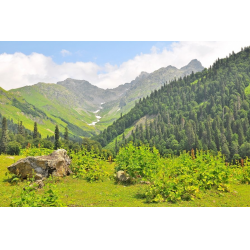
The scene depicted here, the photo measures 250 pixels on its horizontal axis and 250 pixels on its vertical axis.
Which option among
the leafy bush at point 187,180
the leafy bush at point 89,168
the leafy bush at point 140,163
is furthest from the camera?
the leafy bush at point 89,168

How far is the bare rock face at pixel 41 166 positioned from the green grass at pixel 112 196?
1.45 m

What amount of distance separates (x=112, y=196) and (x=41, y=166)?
1023 cm

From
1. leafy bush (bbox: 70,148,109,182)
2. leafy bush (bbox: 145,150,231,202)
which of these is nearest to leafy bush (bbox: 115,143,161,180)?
leafy bush (bbox: 145,150,231,202)

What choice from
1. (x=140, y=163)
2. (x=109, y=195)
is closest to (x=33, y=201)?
(x=109, y=195)

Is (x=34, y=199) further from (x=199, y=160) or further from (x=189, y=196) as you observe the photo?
(x=199, y=160)

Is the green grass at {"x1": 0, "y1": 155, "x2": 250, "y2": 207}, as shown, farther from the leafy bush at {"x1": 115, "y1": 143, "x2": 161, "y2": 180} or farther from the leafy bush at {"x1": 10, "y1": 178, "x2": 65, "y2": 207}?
the leafy bush at {"x1": 115, "y1": 143, "x2": 161, "y2": 180}

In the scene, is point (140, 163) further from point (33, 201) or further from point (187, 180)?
point (33, 201)

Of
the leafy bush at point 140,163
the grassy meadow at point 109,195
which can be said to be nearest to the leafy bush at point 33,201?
the grassy meadow at point 109,195

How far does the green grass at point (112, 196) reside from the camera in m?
17.0

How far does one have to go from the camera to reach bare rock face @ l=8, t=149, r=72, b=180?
24578mm

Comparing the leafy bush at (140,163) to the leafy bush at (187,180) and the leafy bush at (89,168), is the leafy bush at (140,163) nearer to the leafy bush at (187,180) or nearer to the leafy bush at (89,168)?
the leafy bush at (187,180)

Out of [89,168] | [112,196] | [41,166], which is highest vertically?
[41,166]

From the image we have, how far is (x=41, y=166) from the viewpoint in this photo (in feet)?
83.1

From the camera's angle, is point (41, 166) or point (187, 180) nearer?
point (187, 180)
